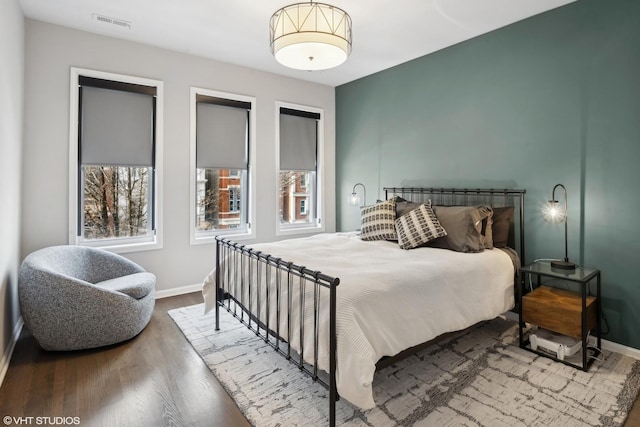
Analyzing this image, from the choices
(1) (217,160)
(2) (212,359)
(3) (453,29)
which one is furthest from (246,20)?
(2) (212,359)

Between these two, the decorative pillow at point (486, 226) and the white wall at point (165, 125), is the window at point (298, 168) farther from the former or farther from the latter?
the decorative pillow at point (486, 226)

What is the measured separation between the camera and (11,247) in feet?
8.91

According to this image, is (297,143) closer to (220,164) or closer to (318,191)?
(318,191)

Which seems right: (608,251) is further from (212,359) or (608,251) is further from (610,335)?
(212,359)

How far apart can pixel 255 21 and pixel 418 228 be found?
2.51 meters

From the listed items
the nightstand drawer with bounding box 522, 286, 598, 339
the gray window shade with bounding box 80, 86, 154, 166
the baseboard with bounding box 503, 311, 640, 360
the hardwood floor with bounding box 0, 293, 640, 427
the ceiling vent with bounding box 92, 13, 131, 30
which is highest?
the ceiling vent with bounding box 92, 13, 131, 30

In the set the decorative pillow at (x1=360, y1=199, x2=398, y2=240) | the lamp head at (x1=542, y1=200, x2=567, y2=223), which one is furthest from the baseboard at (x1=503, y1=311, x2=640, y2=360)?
the decorative pillow at (x1=360, y1=199, x2=398, y2=240)

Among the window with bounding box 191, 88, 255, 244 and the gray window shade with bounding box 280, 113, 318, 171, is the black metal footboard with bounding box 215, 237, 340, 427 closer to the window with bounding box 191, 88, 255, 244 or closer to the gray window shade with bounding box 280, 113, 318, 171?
the window with bounding box 191, 88, 255, 244

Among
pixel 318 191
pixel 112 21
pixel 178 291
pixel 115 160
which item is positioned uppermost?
pixel 112 21

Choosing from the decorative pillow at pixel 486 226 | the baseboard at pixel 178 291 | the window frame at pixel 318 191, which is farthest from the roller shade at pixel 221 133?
the decorative pillow at pixel 486 226

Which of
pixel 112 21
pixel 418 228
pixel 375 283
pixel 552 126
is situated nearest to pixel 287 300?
pixel 375 283

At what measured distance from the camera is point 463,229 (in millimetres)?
3070

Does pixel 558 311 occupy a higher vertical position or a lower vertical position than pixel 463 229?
lower

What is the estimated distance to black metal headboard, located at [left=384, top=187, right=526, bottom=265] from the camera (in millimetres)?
3305
